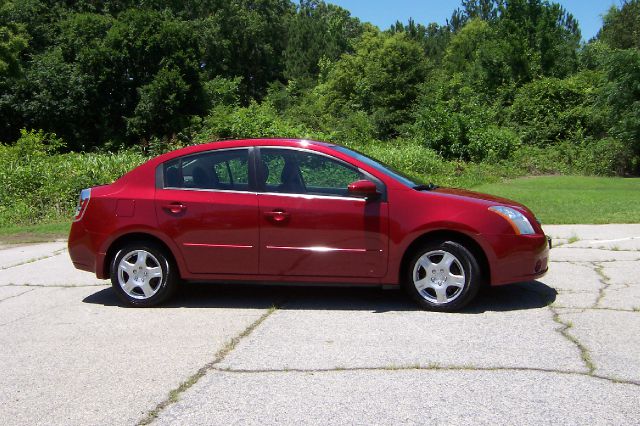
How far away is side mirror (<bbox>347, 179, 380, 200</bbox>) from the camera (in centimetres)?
603

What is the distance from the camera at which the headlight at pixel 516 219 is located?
19.9 ft

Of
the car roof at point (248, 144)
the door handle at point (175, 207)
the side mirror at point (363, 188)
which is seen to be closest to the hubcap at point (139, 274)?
the door handle at point (175, 207)

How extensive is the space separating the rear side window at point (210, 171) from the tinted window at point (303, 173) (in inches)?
9.3

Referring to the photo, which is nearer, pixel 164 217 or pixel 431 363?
pixel 431 363

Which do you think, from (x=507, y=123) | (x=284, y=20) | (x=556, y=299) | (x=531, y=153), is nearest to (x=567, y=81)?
(x=507, y=123)

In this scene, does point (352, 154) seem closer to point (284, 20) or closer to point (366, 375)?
point (366, 375)

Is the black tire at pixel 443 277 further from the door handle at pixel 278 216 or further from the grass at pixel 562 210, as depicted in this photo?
the grass at pixel 562 210

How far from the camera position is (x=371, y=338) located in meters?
5.36

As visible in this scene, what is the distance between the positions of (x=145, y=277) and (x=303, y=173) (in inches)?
74.8

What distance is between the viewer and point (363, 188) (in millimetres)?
6027

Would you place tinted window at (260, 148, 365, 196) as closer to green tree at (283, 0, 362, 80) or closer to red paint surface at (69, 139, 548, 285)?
red paint surface at (69, 139, 548, 285)

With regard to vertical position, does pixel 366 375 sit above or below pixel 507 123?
below

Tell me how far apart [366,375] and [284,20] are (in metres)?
77.5

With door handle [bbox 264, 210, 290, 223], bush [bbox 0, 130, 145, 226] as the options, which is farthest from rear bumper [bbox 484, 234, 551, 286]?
bush [bbox 0, 130, 145, 226]
